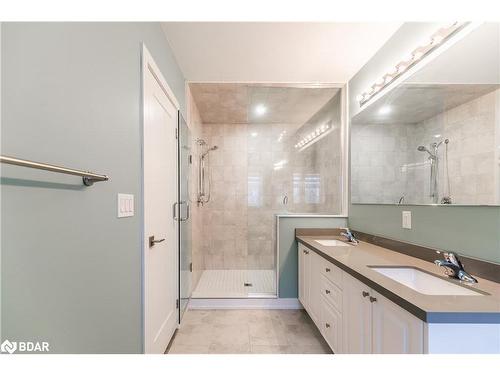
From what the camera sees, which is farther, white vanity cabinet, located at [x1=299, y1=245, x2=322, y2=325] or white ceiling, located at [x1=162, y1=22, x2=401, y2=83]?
white vanity cabinet, located at [x1=299, y1=245, x2=322, y2=325]

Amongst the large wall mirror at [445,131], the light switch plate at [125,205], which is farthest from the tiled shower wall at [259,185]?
the light switch plate at [125,205]

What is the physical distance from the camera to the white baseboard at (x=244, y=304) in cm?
242

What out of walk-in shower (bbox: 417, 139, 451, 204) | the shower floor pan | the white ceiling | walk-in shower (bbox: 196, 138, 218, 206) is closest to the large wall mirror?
walk-in shower (bbox: 417, 139, 451, 204)

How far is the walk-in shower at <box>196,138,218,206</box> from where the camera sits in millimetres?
3322

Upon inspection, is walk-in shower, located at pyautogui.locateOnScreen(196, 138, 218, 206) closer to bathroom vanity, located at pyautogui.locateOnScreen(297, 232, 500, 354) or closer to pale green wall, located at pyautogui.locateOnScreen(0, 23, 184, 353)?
bathroom vanity, located at pyautogui.locateOnScreen(297, 232, 500, 354)

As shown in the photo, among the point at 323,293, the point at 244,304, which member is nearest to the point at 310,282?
the point at 323,293

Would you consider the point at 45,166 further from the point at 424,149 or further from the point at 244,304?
the point at 244,304

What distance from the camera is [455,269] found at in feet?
3.56

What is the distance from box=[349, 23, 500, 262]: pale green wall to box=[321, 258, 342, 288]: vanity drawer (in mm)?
577

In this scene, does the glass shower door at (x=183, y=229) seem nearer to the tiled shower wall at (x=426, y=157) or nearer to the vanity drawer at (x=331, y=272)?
the vanity drawer at (x=331, y=272)

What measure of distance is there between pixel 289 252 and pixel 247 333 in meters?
0.90

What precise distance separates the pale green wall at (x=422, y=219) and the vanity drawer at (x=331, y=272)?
58 centimetres

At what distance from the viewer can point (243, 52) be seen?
1.96 metres
